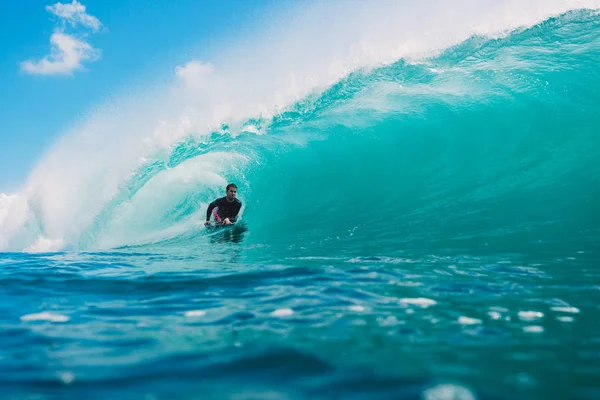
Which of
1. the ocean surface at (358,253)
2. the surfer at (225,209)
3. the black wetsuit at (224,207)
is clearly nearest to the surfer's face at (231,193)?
the surfer at (225,209)

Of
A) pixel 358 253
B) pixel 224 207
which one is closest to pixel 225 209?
pixel 224 207

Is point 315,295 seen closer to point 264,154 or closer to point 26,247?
point 264,154

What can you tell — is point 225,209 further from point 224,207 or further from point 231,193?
point 231,193

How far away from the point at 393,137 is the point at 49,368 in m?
9.98

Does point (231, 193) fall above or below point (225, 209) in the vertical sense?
above

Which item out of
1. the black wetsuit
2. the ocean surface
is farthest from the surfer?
the ocean surface

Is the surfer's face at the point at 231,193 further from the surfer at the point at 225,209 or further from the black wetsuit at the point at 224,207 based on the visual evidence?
the black wetsuit at the point at 224,207

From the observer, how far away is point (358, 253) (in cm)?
566

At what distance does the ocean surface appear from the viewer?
2.02 m

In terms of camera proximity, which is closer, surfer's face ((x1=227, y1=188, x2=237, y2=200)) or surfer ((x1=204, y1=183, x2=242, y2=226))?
surfer's face ((x1=227, y1=188, x2=237, y2=200))

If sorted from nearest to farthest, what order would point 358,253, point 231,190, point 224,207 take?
point 358,253, point 231,190, point 224,207

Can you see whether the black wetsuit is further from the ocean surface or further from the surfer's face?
the ocean surface

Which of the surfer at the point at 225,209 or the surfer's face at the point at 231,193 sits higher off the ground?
the surfer's face at the point at 231,193

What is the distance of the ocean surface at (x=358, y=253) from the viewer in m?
2.02
